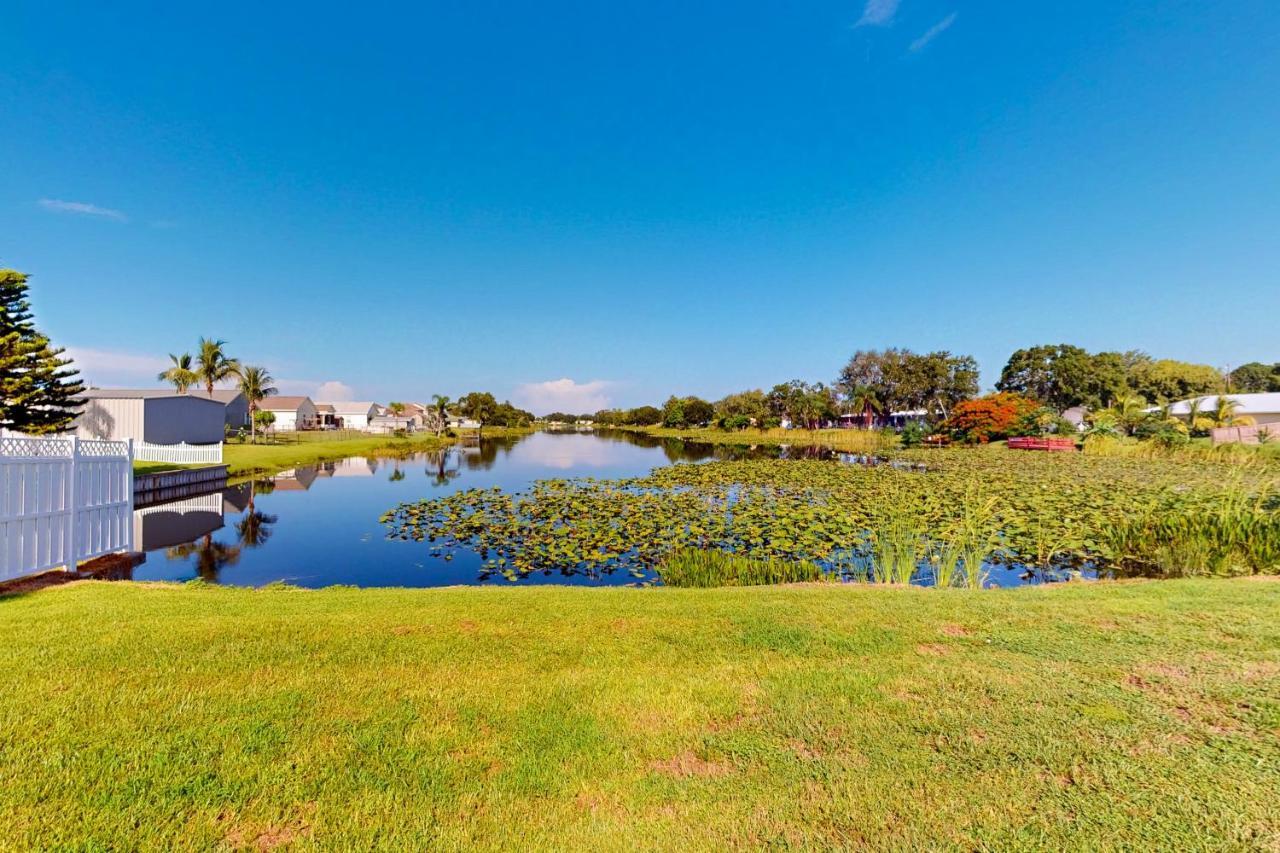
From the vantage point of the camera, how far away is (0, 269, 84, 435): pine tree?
18.4 meters

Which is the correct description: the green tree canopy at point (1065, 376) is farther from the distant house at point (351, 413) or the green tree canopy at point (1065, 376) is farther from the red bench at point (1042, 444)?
the distant house at point (351, 413)

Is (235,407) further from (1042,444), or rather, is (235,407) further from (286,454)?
(1042,444)

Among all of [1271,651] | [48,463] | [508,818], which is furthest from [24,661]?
[1271,651]

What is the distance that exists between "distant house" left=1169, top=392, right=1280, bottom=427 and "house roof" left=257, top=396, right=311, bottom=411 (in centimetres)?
8582

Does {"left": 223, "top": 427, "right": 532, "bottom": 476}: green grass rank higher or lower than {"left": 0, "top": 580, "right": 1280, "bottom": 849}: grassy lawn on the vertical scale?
lower

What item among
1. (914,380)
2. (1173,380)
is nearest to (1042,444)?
(914,380)

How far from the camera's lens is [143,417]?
26.8 metres

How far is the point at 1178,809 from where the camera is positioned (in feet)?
7.34

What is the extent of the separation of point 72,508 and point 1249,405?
63568 millimetres

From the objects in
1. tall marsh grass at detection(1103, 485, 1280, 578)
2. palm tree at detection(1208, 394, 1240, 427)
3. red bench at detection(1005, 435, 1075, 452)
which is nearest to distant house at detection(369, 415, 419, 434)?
red bench at detection(1005, 435, 1075, 452)

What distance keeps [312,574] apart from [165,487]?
11.5 metres

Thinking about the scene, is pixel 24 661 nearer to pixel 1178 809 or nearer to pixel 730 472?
pixel 1178 809

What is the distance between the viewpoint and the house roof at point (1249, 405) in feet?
130

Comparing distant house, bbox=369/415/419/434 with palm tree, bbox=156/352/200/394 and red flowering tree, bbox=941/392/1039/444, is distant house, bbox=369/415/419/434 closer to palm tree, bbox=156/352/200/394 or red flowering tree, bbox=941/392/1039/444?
palm tree, bbox=156/352/200/394
